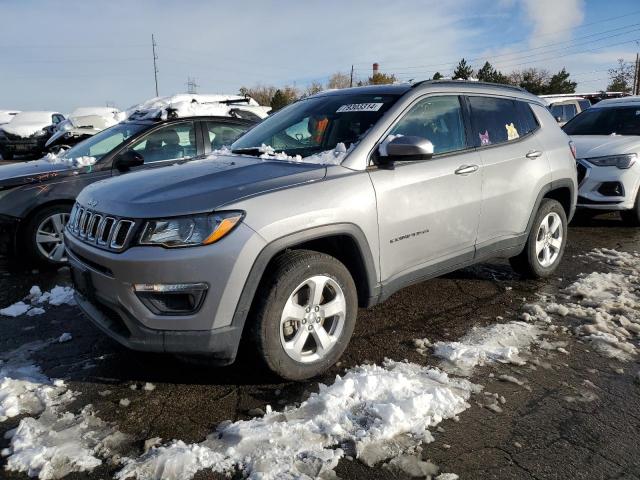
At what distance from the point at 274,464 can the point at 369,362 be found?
1.19m

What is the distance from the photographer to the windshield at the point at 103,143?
6.07m

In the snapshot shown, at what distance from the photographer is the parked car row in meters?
2.69

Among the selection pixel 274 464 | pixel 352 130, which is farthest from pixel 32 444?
pixel 352 130

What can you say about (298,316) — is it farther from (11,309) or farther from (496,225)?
(11,309)

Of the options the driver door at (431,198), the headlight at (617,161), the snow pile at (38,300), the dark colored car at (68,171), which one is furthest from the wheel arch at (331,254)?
the headlight at (617,161)

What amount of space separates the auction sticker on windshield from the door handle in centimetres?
76

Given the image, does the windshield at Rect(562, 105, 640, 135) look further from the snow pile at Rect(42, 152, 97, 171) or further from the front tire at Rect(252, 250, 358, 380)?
the snow pile at Rect(42, 152, 97, 171)

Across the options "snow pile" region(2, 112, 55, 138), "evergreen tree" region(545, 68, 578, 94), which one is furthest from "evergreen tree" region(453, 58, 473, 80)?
"snow pile" region(2, 112, 55, 138)

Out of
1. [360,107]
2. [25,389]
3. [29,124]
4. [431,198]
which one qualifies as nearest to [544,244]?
[431,198]

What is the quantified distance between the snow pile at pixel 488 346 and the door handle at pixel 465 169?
3.88ft

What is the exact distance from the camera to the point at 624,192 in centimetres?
698

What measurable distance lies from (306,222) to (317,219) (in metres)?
0.08

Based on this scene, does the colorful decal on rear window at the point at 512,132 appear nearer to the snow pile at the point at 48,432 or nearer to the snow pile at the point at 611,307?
the snow pile at the point at 611,307

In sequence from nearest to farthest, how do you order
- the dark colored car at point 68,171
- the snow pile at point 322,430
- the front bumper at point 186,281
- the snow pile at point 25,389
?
the snow pile at point 322,430, the front bumper at point 186,281, the snow pile at point 25,389, the dark colored car at point 68,171
